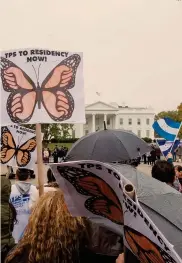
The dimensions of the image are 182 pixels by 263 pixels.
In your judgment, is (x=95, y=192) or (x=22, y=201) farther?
(x=22, y=201)

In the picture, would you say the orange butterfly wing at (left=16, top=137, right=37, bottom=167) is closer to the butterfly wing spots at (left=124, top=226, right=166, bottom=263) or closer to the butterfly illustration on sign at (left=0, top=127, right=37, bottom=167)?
the butterfly illustration on sign at (left=0, top=127, right=37, bottom=167)

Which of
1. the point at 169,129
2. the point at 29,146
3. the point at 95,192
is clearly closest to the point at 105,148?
the point at 29,146

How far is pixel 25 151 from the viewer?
5.64 meters

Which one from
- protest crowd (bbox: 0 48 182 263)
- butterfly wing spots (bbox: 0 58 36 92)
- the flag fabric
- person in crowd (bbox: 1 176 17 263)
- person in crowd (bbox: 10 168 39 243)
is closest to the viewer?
protest crowd (bbox: 0 48 182 263)

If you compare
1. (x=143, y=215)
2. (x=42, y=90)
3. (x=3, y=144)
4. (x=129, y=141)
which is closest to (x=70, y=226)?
(x=143, y=215)

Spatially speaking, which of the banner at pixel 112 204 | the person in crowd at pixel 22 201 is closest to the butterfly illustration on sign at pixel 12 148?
the person in crowd at pixel 22 201

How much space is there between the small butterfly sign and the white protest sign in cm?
148

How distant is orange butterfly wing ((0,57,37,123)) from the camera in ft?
13.4

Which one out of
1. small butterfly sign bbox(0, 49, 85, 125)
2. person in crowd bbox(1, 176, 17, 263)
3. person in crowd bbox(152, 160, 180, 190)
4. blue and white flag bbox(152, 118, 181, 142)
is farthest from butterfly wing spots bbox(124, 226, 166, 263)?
blue and white flag bbox(152, 118, 181, 142)

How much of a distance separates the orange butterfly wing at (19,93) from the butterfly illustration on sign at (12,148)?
4.83 feet

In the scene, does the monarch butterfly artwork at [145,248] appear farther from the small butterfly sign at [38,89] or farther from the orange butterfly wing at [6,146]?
the orange butterfly wing at [6,146]

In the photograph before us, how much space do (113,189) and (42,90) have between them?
110 inches

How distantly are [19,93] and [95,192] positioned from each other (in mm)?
2709

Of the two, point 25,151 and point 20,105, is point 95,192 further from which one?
point 25,151
